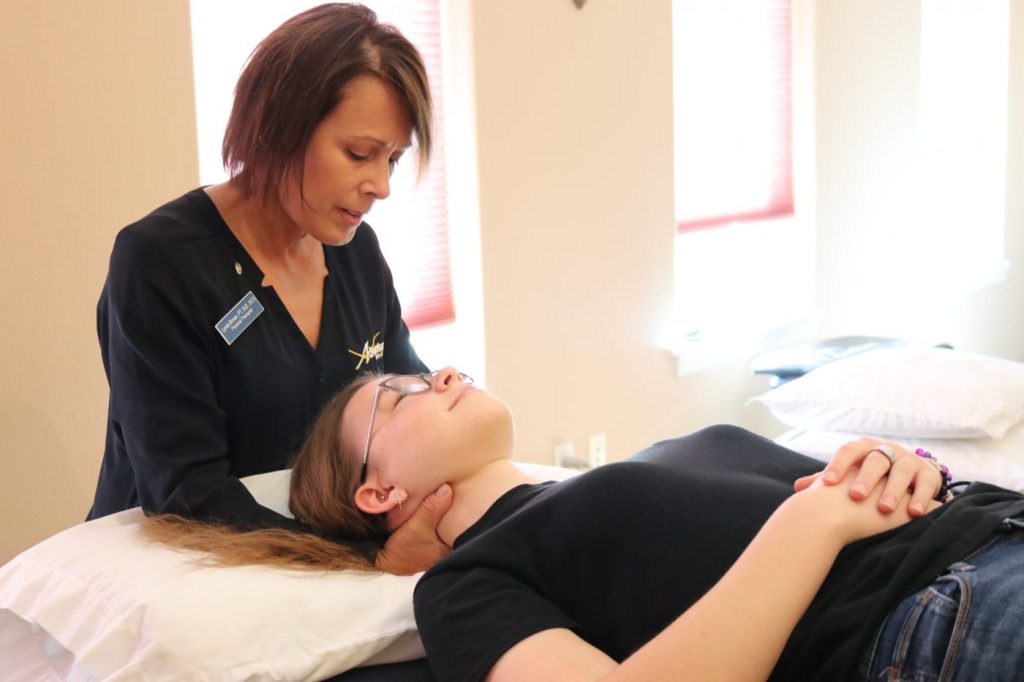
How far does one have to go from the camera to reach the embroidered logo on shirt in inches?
80.6

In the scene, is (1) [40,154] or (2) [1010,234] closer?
(1) [40,154]

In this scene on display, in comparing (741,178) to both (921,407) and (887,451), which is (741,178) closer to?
(921,407)

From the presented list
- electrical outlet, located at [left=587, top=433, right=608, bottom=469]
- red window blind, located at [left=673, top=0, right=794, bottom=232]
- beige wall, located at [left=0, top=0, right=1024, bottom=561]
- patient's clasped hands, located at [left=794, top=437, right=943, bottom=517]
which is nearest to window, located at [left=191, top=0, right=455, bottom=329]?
beige wall, located at [left=0, top=0, right=1024, bottom=561]

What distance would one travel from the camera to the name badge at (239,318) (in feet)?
5.91

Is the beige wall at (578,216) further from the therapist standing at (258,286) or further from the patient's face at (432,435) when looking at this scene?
the patient's face at (432,435)

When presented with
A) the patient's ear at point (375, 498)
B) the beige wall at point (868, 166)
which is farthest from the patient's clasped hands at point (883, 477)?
the beige wall at point (868, 166)

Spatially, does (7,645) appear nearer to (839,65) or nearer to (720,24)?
(720,24)

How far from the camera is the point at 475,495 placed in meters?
1.72

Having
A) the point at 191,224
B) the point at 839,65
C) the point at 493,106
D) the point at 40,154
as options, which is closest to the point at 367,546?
the point at 191,224

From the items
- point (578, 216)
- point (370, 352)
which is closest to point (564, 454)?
point (578, 216)

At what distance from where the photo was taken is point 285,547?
1.65 metres

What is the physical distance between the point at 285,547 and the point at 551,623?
0.47 meters

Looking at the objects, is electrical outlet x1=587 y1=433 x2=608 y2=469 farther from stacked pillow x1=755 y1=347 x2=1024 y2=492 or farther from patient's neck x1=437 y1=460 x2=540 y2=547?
patient's neck x1=437 y1=460 x2=540 y2=547

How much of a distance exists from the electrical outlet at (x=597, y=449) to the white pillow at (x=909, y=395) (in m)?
0.55
